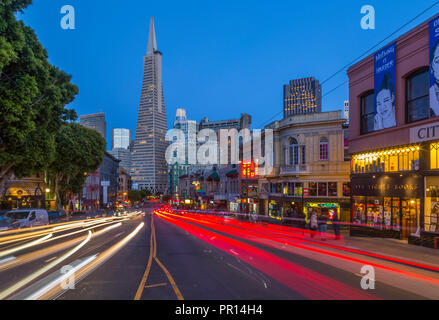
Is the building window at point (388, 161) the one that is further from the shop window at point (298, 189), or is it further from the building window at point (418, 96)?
the shop window at point (298, 189)

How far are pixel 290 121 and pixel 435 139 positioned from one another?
65.4 ft

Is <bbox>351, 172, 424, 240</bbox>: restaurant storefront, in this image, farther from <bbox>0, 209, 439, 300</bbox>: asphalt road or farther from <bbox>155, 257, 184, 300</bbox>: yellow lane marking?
<bbox>155, 257, 184, 300</bbox>: yellow lane marking

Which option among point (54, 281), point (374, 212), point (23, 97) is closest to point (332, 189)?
point (374, 212)

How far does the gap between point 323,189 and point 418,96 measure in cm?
1667

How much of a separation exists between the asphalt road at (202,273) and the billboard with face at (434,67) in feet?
28.2

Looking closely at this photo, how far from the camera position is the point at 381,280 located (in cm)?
967

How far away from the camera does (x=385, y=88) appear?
19.5 m

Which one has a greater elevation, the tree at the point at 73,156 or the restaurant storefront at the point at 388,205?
the tree at the point at 73,156

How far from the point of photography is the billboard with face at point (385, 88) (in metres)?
19.0

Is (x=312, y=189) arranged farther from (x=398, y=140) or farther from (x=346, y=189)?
(x=398, y=140)

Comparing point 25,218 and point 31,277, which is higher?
point 31,277

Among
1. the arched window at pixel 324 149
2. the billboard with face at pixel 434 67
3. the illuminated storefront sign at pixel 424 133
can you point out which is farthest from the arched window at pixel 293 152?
the billboard with face at pixel 434 67
